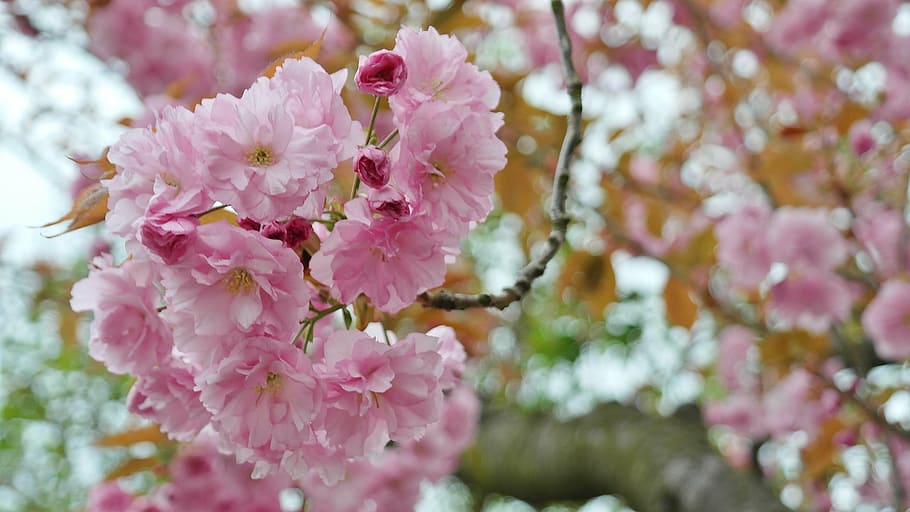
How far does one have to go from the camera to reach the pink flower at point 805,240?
6.26 ft

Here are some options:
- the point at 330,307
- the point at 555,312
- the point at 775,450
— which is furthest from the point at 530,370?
the point at 330,307

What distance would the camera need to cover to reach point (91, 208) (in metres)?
0.77

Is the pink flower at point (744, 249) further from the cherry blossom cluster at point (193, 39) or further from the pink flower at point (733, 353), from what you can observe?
the cherry blossom cluster at point (193, 39)

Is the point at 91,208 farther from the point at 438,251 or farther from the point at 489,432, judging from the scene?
the point at 489,432

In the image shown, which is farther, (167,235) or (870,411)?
(870,411)

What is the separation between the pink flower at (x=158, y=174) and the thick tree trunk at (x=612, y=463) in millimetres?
1320

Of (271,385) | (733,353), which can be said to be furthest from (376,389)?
(733,353)

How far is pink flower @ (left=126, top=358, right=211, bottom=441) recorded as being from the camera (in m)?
0.75

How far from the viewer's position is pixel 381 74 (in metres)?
0.67

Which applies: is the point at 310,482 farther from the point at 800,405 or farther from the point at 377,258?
the point at 800,405

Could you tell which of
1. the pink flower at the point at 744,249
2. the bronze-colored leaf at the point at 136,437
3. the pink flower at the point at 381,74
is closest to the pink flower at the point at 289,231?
the pink flower at the point at 381,74

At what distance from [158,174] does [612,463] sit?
5.52 feet

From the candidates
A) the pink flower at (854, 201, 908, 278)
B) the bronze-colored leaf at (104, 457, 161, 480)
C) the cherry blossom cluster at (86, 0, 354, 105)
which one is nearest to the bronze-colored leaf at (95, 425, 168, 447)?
the bronze-colored leaf at (104, 457, 161, 480)

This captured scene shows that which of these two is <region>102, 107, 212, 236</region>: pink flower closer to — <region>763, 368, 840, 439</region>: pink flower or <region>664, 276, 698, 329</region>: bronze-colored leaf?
<region>664, 276, 698, 329</region>: bronze-colored leaf
